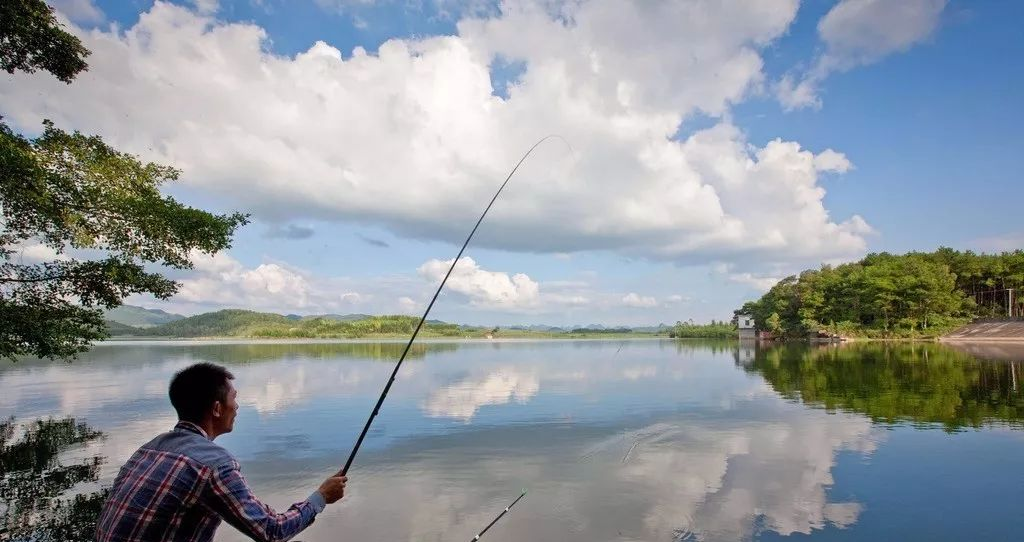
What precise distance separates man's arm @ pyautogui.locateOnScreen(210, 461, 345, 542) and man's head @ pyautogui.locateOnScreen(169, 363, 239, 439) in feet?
1.10

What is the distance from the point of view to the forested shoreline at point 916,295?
84562 mm

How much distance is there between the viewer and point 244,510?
2914mm

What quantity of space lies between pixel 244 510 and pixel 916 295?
103m

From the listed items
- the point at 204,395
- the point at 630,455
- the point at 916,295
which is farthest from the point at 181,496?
the point at 916,295

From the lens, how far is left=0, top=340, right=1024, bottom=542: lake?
30.4 feet

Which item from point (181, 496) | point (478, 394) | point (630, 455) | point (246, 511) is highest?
point (181, 496)

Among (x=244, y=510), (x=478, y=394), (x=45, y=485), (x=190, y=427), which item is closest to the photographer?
(x=244, y=510)

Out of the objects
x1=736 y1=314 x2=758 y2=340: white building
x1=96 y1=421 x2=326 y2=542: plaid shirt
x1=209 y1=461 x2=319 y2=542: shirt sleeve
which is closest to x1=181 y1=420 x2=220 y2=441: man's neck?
x1=96 y1=421 x2=326 y2=542: plaid shirt

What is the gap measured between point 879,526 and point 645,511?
3.68 meters

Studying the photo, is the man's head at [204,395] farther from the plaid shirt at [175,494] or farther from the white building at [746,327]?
the white building at [746,327]

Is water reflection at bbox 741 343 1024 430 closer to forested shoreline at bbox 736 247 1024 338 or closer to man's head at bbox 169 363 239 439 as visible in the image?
man's head at bbox 169 363 239 439

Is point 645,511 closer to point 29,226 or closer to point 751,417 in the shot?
point 751,417

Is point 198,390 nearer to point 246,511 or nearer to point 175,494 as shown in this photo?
point 175,494

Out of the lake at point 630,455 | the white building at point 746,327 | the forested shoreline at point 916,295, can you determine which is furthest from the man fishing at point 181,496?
the white building at point 746,327
